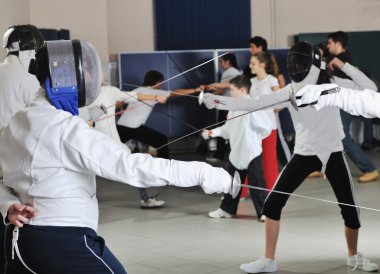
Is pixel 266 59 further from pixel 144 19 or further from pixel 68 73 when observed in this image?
pixel 144 19

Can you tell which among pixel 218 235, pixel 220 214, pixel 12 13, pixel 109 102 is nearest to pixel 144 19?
pixel 12 13

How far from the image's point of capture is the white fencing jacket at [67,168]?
2.08 m

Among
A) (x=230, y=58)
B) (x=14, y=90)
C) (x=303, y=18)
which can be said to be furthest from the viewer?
(x=303, y=18)

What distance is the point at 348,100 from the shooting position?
9.33 ft

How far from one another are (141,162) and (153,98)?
12.6ft

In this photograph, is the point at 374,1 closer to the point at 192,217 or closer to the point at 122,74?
the point at 122,74

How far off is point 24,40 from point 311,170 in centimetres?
156

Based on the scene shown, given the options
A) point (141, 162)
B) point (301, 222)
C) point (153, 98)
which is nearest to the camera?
point (141, 162)

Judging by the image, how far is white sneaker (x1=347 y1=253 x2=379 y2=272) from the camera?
3.85 metres

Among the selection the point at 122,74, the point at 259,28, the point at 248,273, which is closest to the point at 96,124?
the point at 248,273

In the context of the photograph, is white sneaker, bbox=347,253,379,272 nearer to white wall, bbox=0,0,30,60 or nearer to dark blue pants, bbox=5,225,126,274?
dark blue pants, bbox=5,225,126,274

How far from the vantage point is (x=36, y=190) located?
215cm

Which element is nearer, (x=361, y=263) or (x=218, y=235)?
(x=361, y=263)

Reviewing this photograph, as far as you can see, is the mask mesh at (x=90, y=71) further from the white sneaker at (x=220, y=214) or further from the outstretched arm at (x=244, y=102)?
the white sneaker at (x=220, y=214)
